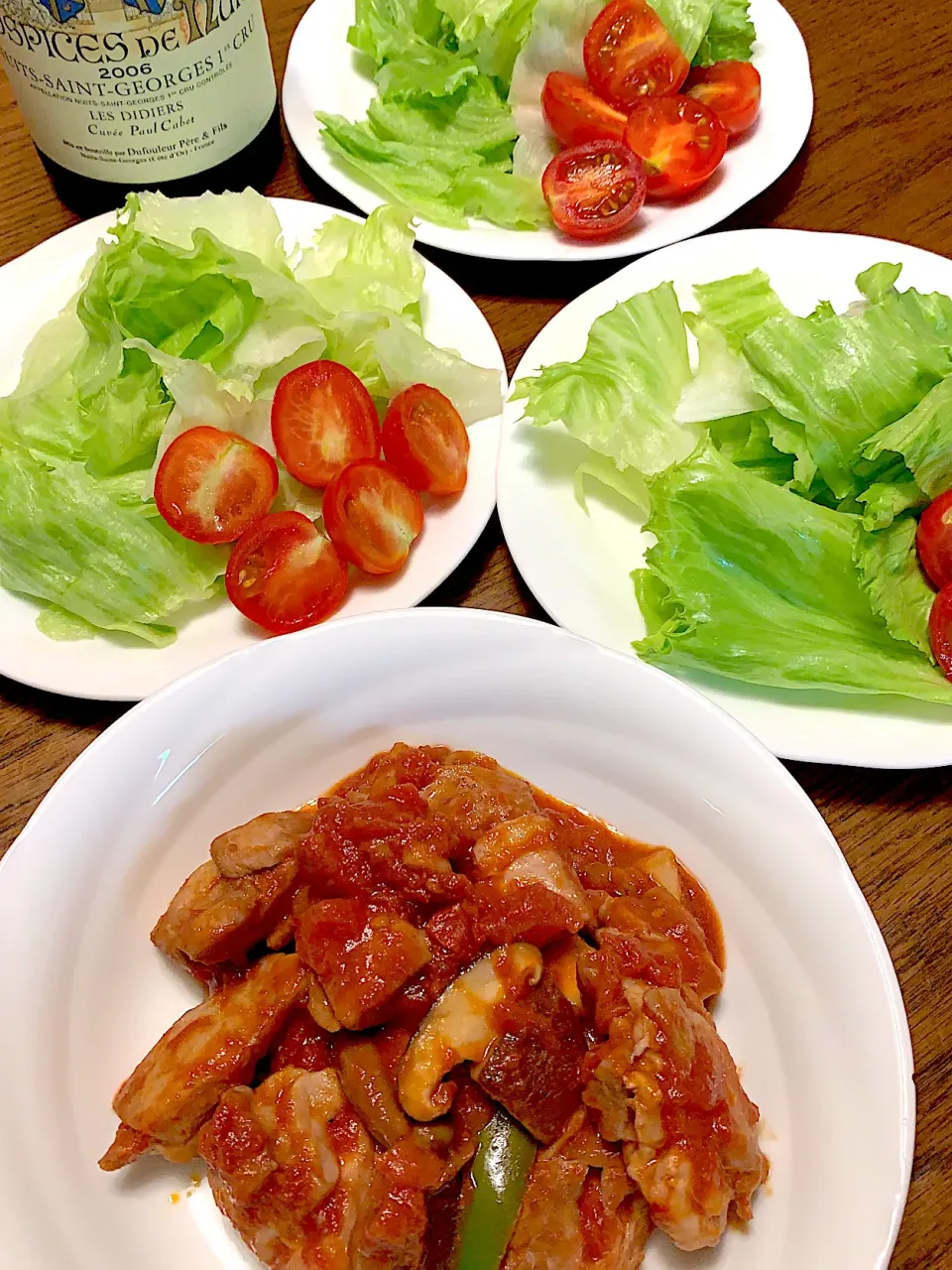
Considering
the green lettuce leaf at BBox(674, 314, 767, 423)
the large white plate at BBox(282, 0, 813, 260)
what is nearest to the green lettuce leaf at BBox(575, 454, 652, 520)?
the green lettuce leaf at BBox(674, 314, 767, 423)

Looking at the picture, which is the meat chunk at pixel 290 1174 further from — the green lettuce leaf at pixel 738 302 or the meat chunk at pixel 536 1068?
the green lettuce leaf at pixel 738 302

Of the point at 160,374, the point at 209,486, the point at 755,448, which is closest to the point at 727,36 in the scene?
the point at 755,448

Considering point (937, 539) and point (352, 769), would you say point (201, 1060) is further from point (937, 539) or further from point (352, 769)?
point (937, 539)

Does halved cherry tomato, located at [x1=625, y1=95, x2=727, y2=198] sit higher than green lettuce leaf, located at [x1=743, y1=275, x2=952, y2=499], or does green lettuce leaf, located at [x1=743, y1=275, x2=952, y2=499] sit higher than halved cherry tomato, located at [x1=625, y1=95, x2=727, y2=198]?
halved cherry tomato, located at [x1=625, y1=95, x2=727, y2=198]

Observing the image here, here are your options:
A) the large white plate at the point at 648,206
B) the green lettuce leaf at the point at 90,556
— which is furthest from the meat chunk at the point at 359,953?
the large white plate at the point at 648,206

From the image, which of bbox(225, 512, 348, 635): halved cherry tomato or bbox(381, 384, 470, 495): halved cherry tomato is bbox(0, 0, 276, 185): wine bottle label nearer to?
bbox(381, 384, 470, 495): halved cherry tomato
